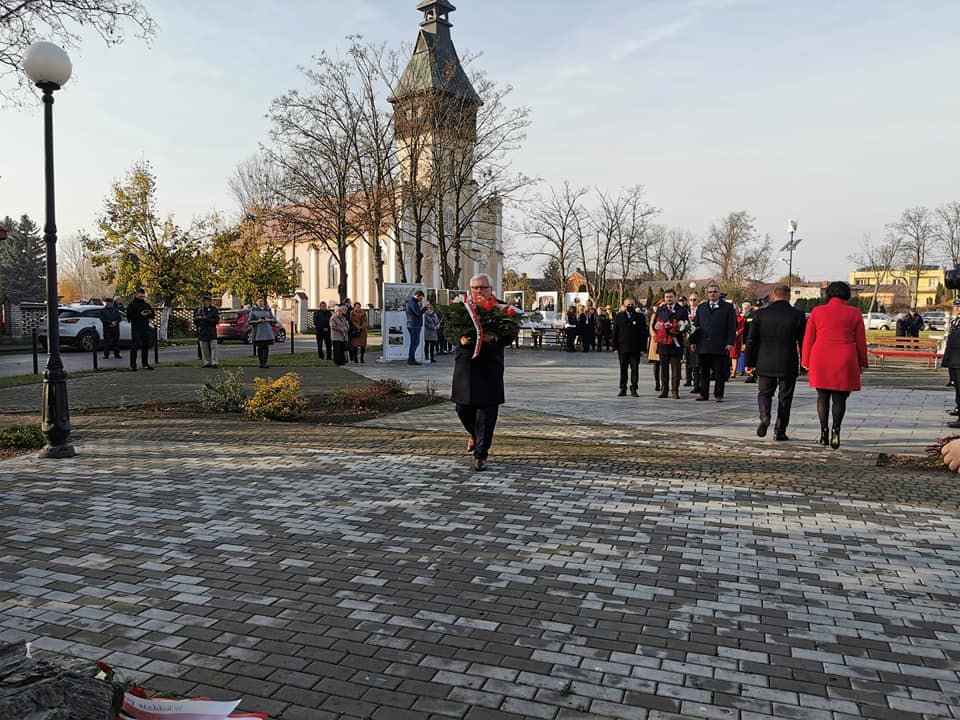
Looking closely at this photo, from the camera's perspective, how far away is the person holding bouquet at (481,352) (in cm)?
727

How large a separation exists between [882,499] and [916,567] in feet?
6.30

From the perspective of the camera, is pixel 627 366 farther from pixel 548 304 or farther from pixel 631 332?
pixel 548 304

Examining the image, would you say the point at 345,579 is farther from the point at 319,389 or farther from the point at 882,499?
the point at 319,389

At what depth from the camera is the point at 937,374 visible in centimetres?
2036

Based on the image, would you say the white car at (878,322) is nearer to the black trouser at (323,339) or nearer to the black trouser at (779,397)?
the black trouser at (323,339)

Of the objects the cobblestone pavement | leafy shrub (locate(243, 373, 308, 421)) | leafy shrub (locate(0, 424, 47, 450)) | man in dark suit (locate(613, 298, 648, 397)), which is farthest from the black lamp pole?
man in dark suit (locate(613, 298, 648, 397))

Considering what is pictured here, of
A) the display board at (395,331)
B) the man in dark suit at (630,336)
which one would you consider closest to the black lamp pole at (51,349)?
the man in dark suit at (630,336)

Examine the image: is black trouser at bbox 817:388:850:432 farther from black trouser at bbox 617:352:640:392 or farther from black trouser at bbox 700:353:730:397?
black trouser at bbox 617:352:640:392

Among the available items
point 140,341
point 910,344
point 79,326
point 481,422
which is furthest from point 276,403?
point 910,344

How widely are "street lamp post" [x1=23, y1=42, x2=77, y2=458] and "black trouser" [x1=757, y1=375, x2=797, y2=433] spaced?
846cm

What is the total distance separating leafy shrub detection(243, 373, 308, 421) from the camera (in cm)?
1097

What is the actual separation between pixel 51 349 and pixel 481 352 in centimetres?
501

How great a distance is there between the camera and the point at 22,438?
8.84m

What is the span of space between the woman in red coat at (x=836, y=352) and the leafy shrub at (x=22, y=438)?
927 cm
